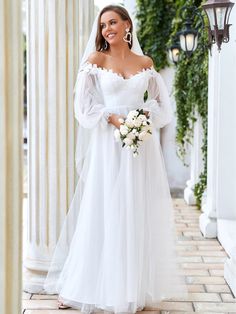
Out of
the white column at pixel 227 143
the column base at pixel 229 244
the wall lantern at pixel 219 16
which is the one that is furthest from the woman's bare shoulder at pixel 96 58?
the white column at pixel 227 143

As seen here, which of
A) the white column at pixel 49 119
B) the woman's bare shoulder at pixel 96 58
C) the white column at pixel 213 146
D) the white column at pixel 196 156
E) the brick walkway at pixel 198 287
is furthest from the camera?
the white column at pixel 196 156

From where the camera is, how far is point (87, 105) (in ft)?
13.7

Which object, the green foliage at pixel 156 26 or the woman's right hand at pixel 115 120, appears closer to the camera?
the woman's right hand at pixel 115 120

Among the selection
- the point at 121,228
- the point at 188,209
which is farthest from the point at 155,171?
the point at 188,209

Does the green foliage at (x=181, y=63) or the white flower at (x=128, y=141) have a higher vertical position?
the green foliage at (x=181, y=63)

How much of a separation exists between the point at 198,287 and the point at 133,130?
1.63 m

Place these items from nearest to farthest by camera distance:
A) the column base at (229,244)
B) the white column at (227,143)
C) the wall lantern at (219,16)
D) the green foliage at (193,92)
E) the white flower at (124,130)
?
the white flower at (124,130), the column base at (229,244), the wall lantern at (219,16), the white column at (227,143), the green foliage at (193,92)

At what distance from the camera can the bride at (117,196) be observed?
4.09m

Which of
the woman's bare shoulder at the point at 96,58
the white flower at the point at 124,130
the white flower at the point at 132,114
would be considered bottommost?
the white flower at the point at 124,130

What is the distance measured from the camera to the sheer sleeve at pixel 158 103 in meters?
4.30

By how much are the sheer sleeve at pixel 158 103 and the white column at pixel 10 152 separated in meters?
1.90

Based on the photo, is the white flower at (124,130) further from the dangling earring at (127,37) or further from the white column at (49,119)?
the white column at (49,119)

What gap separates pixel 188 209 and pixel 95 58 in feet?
16.0

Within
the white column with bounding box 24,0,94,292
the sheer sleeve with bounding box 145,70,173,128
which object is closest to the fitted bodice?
the sheer sleeve with bounding box 145,70,173,128
